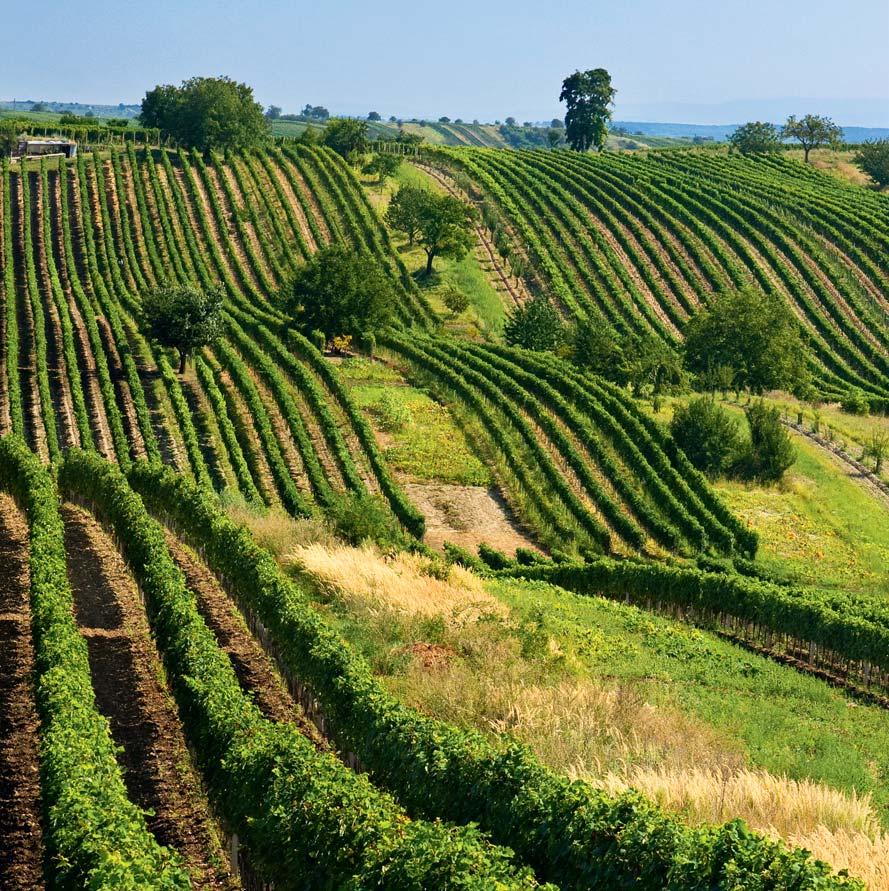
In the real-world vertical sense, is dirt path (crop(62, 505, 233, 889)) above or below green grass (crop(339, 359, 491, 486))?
above

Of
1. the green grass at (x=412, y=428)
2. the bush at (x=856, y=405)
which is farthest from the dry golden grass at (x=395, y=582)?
the bush at (x=856, y=405)

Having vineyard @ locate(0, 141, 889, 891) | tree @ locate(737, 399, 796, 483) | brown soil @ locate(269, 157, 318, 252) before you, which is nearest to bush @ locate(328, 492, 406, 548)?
vineyard @ locate(0, 141, 889, 891)

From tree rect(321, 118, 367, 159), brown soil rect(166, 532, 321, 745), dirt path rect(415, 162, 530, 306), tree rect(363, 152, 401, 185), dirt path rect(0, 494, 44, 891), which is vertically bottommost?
brown soil rect(166, 532, 321, 745)

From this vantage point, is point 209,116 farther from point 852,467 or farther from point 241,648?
point 241,648

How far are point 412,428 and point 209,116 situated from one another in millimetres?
70286

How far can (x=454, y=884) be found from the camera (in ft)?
60.0

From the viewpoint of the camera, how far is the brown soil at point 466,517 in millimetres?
57156

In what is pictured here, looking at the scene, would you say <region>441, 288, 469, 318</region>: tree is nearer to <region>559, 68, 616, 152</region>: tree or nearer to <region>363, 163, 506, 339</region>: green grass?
<region>363, 163, 506, 339</region>: green grass

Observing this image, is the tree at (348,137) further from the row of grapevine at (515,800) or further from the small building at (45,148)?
the row of grapevine at (515,800)

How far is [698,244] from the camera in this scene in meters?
118

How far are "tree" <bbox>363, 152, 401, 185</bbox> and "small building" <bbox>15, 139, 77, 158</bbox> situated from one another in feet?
99.7

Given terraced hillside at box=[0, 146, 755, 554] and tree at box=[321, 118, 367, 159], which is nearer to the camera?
terraced hillside at box=[0, 146, 755, 554]

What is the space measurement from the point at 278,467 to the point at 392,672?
3047cm

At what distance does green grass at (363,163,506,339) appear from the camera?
97.6 m
